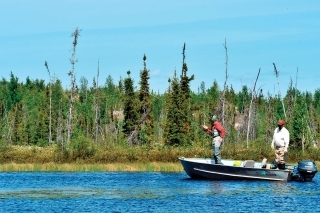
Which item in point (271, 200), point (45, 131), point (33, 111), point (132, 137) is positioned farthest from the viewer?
point (33, 111)

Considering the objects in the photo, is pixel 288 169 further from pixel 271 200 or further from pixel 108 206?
pixel 108 206

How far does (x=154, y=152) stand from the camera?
47562mm

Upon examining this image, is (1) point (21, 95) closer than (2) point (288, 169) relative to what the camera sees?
No

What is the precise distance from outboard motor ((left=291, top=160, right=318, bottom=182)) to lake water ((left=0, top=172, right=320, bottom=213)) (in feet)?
1.18

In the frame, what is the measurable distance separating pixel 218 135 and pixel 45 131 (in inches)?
2348

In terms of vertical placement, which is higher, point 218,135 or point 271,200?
point 218,135

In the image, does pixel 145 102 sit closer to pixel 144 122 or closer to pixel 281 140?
pixel 144 122

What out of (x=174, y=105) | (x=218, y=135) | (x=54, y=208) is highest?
(x=174, y=105)

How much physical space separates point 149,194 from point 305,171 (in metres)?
7.88

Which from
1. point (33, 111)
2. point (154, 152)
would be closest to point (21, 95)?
point (33, 111)

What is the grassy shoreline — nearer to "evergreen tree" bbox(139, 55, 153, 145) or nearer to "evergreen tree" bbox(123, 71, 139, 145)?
"evergreen tree" bbox(139, 55, 153, 145)

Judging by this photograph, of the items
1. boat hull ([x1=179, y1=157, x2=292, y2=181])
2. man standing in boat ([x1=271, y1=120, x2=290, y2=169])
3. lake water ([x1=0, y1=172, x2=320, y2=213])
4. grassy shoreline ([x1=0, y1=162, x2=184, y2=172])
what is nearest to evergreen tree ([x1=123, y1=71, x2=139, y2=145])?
grassy shoreline ([x1=0, y1=162, x2=184, y2=172])

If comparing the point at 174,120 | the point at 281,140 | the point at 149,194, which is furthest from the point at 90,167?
the point at 174,120

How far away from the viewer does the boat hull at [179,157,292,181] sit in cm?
3303
